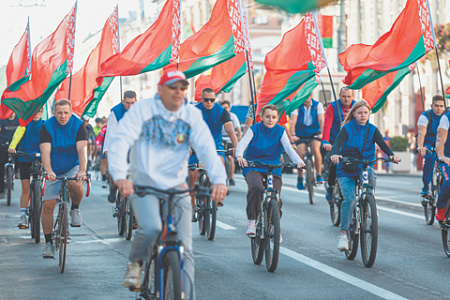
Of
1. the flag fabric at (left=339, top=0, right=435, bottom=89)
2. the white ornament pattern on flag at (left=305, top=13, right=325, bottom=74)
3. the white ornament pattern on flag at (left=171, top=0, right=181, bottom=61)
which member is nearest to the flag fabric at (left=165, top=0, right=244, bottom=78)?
the white ornament pattern on flag at (left=171, top=0, right=181, bottom=61)

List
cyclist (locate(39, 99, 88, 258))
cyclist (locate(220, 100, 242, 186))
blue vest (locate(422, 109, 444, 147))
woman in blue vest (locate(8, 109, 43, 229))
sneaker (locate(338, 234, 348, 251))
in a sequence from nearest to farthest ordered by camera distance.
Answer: cyclist (locate(39, 99, 88, 258)) → sneaker (locate(338, 234, 348, 251)) → blue vest (locate(422, 109, 444, 147)) → woman in blue vest (locate(8, 109, 43, 229)) → cyclist (locate(220, 100, 242, 186))

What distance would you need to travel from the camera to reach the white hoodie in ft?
20.1

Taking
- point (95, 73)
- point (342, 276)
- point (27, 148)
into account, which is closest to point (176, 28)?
point (95, 73)

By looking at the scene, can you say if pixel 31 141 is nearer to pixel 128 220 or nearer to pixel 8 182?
pixel 128 220

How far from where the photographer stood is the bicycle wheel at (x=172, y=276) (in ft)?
18.4

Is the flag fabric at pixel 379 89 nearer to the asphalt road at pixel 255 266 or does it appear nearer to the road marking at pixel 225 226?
the asphalt road at pixel 255 266

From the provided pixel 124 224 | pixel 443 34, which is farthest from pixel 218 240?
pixel 443 34

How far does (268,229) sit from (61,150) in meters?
2.51

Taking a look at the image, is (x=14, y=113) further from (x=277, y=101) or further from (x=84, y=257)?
(x=84, y=257)

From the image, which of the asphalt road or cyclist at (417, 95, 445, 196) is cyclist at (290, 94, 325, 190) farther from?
cyclist at (417, 95, 445, 196)

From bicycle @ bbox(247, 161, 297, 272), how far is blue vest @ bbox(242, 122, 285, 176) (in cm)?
20

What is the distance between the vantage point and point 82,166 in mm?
9547

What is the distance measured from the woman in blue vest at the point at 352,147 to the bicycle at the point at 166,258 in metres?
4.05

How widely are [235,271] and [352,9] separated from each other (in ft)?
156
